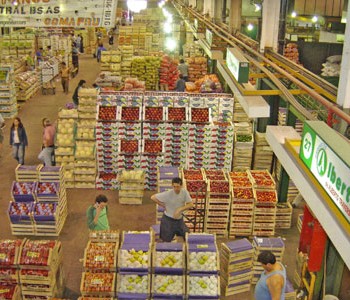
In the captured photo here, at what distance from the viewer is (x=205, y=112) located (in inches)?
492

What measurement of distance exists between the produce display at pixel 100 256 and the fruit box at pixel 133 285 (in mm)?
256

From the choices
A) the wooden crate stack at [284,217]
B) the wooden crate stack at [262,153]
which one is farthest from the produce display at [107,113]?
the wooden crate stack at [284,217]

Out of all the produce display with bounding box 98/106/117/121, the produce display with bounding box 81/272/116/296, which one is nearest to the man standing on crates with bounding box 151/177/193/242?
the produce display with bounding box 81/272/116/296

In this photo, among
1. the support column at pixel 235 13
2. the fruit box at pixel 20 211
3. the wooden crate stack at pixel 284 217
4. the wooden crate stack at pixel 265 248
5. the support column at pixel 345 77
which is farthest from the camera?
the support column at pixel 235 13

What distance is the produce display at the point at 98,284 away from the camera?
23.8ft

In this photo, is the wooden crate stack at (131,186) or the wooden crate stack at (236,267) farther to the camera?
the wooden crate stack at (131,186)

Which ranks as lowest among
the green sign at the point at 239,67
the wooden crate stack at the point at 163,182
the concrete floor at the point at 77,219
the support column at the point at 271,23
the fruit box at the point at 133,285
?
the concrete floor at the point at 77,219

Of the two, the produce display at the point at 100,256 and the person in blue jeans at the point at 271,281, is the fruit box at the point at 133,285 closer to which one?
A: the produce display at the point at 100,256

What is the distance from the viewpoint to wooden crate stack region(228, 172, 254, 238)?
32.8ft

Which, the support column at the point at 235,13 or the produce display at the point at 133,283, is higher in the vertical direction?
the support column at the point at 235,13

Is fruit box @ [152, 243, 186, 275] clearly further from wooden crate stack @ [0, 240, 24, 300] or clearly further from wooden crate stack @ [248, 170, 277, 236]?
wooden crate stack @ [248, 170, 277, 236]

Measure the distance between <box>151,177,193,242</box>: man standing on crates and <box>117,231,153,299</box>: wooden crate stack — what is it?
3.97 feet

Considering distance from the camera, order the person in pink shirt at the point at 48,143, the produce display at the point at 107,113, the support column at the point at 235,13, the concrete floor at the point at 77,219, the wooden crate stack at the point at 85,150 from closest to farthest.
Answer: the concrete floor at the point at 77,219 < the produce display at the point at 107,113 < the wooden crate stack at the point at 85,150 < the person in pink shirt at the point at 48,143 < the support column at the point at 235,13

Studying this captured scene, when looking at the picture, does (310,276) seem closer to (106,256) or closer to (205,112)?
(106,256)
